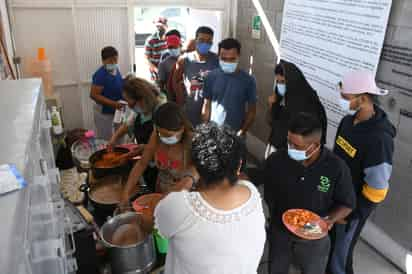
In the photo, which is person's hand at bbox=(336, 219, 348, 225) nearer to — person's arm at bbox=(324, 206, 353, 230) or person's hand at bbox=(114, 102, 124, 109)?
person's arm at bbox=(324, 206, 353, 230)

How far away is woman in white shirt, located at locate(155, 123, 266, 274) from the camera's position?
49.3 inches

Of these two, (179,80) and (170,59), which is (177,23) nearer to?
(170,59)

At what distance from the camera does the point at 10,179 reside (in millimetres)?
963

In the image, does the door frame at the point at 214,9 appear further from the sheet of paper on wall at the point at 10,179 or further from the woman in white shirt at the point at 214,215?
the sheet of paper on wall at the point at 10,179

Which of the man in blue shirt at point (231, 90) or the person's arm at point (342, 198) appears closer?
the person's arm at point (342, 198)

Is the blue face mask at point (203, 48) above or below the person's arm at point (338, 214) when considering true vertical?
above

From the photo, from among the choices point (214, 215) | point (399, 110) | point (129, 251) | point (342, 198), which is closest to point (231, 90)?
point (399, 110)

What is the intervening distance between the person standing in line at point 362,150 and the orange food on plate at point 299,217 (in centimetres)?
41

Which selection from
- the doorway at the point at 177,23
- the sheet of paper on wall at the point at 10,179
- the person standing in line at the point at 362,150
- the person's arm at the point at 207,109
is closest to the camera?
the sheet of paper on wall at the point at 10,179

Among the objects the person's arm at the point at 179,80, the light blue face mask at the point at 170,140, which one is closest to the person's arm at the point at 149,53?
the person's arm at the point at 179,80

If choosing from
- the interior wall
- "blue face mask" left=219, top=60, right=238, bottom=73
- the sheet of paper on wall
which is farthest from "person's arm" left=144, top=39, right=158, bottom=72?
the sheet of paper on wall

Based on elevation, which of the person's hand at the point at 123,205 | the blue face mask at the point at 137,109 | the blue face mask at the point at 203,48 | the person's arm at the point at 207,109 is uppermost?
the blue face mask at the point at 203,48

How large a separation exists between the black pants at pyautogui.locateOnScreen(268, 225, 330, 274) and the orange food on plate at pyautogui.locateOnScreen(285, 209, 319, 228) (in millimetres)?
93

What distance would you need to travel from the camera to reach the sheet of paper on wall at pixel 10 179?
942 millimetres
